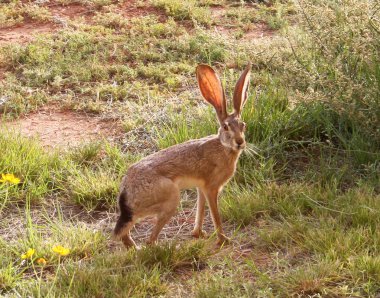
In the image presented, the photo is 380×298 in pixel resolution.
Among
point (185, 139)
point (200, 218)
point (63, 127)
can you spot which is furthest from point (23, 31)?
point (200, 218)

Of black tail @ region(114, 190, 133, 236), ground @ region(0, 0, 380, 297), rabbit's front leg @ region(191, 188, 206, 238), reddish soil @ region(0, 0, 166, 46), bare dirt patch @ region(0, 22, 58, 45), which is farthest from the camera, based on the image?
reddish soil @ region(0, 0, 166, 46)

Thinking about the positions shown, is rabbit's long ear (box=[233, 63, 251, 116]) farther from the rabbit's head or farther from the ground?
the ground

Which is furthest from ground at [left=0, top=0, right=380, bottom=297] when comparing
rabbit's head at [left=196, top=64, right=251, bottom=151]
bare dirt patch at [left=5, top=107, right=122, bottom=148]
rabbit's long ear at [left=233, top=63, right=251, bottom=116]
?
rabbit's long ear at [left=233, top=63, right=251, bottom=116]

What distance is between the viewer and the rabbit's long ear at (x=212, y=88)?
4211 millimetres

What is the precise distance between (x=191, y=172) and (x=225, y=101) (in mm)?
493

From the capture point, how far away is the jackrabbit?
4008 mm

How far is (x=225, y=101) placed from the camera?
4.23m

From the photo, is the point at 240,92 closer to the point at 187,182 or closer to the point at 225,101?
the point at 225,101

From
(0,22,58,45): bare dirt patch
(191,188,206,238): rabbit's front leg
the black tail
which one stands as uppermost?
(0,22,58,45): bare dirt patch

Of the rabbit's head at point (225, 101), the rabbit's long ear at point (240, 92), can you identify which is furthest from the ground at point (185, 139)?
the rabbit's long ear at point (240, 92)

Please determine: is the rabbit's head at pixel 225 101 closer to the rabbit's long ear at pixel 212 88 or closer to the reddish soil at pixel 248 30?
the rabbit's long ear at pixel 212 88

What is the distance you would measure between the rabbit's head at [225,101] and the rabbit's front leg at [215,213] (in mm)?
323

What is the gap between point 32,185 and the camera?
4945mm

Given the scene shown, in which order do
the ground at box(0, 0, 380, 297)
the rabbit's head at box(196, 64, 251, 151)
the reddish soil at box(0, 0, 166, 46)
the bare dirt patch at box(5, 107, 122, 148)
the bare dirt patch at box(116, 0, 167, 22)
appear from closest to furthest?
the ground at box(0, 0, 380, 297) < the rabbit's head at box(196, 64, 251, 151) < the bare dirt patch at box(5, 107, 122, 148) < the reddish soil at box(0, 0, 166, 46) < the bare dirt patch at box(116, 0, 167, 22)
